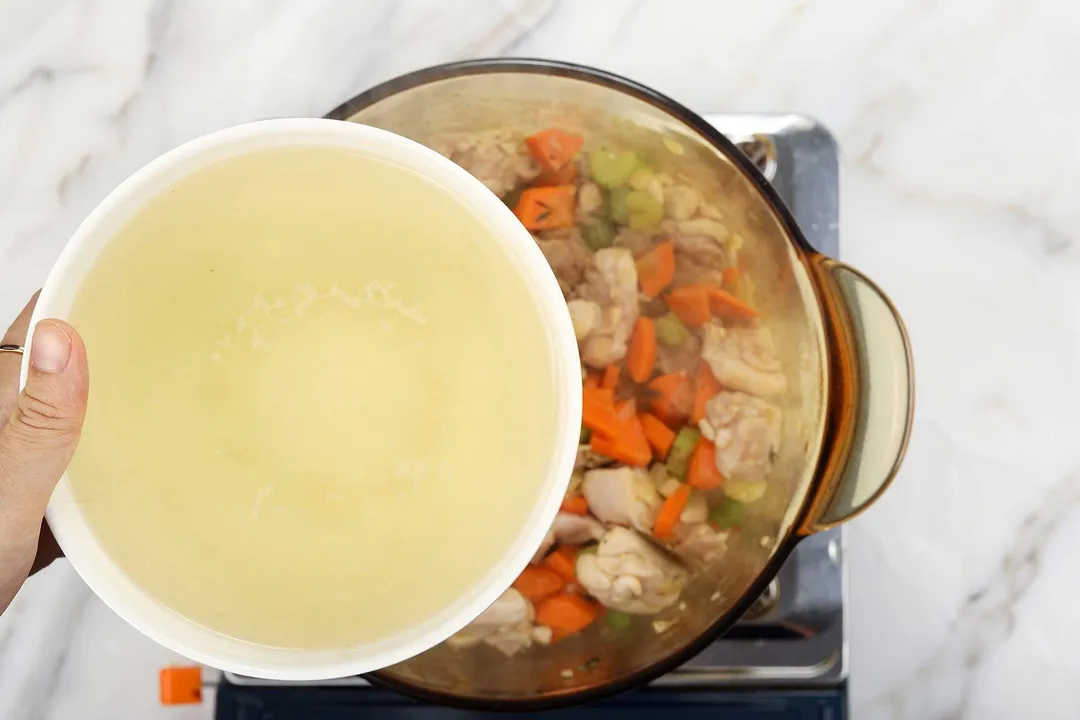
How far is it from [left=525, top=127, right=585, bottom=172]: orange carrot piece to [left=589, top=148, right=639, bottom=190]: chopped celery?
2cm

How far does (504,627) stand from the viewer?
60cm

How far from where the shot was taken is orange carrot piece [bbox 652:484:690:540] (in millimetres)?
588

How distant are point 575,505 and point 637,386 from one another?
0.10m

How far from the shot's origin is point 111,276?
1.37 feet

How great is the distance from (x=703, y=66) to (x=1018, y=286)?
38 centimetres

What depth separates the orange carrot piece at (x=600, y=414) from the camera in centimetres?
58

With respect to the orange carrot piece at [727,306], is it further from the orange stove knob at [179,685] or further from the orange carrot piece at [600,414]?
the orange stove knob at [179,685]

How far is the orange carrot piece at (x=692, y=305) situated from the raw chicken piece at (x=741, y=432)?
0.06 m

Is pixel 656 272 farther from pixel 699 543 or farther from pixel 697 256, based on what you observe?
pixel 699 543

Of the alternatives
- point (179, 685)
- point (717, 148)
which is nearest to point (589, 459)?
point (717, 148)

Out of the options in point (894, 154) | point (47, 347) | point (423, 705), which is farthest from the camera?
point (894, 154)

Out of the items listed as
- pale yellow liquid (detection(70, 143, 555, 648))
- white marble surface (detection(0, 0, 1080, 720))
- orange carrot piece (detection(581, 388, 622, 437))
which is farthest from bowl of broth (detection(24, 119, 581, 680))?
white marble surface (detection(0, 0, 1080, 720))

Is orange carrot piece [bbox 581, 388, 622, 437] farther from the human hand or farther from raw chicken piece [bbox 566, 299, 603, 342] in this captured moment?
the human hand

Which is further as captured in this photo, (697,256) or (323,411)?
(697,256)
